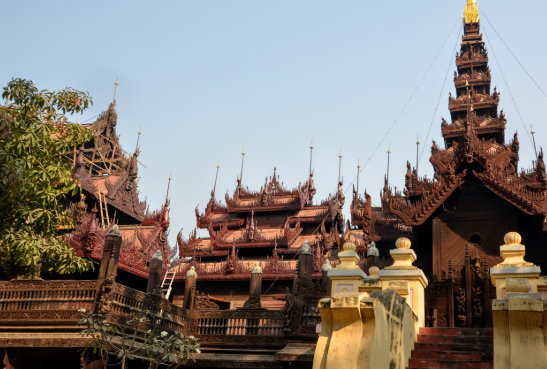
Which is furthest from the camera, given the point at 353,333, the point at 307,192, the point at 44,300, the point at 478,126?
the point at 307,192

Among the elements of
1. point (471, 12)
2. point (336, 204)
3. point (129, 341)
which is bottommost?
point (129, 341)

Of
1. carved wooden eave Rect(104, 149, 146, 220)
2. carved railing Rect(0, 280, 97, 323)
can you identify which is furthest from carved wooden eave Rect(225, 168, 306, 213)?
carved railing Rect(0, 280, 97, 323)

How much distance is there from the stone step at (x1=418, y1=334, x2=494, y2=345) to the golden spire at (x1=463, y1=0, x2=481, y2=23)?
22693 mm

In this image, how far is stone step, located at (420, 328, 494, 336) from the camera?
35.0ft

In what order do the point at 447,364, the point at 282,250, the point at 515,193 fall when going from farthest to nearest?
the point at 282,250 < the point at 515,193 < the point at 447,364

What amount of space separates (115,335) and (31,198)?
13.6 feet

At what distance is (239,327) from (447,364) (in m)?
6.99

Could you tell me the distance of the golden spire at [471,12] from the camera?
98.7ft

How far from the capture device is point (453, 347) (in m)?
10.3

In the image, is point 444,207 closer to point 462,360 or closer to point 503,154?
point 503,154

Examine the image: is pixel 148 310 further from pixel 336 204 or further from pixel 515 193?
pixel 336 204

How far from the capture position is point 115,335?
43.8 feet

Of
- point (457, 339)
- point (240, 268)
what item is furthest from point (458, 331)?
point (240, 268)

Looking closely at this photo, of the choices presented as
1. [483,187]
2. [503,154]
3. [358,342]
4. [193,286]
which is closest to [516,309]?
[358,342]
